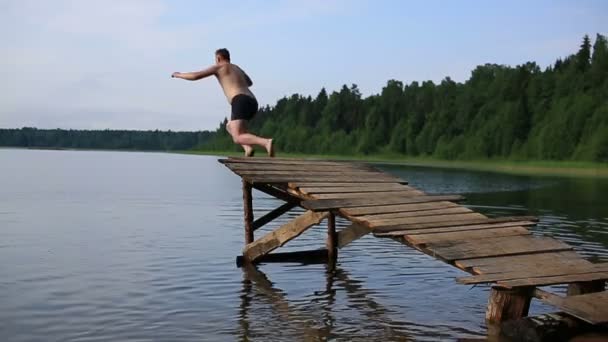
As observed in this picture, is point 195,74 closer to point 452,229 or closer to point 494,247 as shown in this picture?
point 452,229

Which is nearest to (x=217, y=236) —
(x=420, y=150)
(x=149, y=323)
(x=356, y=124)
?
(x=149, y=323)

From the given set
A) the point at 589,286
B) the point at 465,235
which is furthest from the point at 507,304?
the point at 465,235

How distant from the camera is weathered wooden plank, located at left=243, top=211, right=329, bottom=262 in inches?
549

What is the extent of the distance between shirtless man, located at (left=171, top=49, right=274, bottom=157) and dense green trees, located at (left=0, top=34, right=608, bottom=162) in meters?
81.4

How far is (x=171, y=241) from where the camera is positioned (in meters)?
20.6

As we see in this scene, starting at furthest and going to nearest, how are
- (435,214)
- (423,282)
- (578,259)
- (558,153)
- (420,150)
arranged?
(420,150) < (558,153) < (423,282) < (435,214) < (578,259)

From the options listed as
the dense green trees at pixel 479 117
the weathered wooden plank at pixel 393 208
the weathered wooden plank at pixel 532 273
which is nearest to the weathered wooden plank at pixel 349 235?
the weathered wooden plank at pixel 393 208

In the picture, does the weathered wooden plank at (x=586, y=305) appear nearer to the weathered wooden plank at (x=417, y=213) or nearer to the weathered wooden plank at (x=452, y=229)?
the weathered wooden plank at (x=452, y=229)

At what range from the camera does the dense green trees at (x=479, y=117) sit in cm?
A: 9944

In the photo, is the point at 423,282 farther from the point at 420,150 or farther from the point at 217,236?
the point at 420,150

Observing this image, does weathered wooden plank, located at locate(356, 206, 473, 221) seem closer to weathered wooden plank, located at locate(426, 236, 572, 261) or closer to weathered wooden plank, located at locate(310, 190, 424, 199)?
weathered wooden plank, located at locate(310, 190, 424, 199)

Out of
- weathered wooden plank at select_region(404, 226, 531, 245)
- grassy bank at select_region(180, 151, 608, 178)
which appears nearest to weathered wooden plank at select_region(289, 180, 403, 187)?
weathered wooden plank at select_region(404, 226, 531, 245)

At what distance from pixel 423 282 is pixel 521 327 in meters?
5.85

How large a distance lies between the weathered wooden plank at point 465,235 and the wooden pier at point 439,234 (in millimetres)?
15
